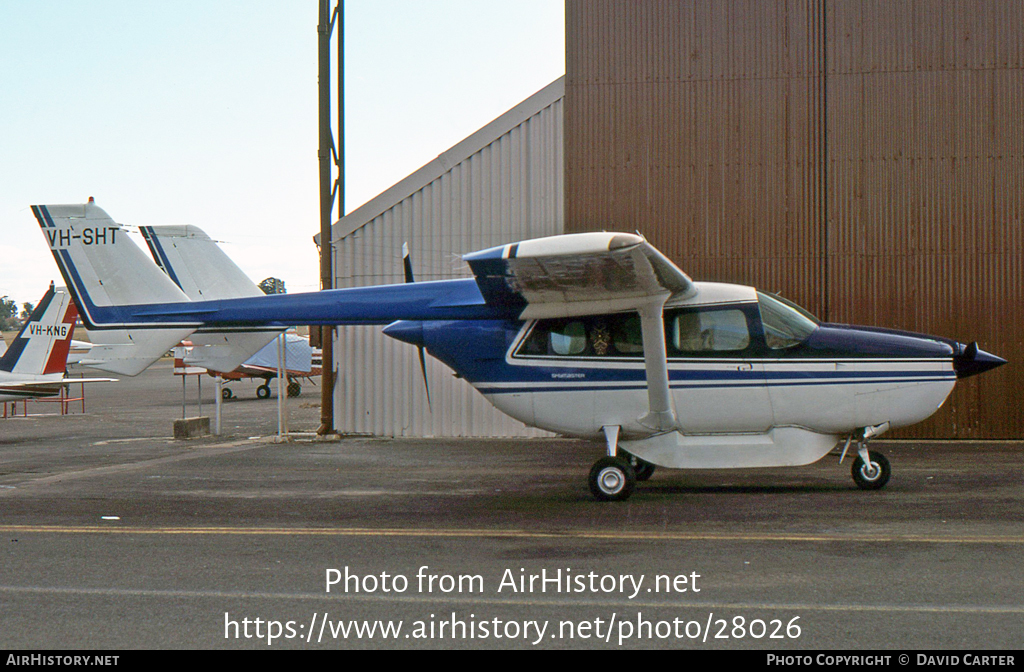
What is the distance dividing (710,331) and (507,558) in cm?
399

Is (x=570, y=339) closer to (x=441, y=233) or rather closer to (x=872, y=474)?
(x=872, y=474)

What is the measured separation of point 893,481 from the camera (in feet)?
34.2

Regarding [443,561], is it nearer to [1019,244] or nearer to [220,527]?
[220,527]

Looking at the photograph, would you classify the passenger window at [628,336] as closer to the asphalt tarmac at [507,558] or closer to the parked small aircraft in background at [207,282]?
the asphalt tarmac at [507,558]

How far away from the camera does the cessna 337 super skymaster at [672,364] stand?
926cm

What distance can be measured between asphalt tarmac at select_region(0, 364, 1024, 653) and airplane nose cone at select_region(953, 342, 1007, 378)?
1345 millimetres

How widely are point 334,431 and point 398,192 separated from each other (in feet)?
15.7

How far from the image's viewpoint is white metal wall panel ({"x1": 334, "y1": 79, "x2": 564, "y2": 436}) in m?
16.4

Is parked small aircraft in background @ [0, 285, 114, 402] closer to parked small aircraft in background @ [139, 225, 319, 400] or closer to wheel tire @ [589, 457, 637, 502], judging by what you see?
parked small aircraft in background @ [139, 225, 319, 400]

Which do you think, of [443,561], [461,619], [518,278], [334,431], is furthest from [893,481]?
[334,431]

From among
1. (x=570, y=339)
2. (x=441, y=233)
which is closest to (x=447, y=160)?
(x=441, y=233)

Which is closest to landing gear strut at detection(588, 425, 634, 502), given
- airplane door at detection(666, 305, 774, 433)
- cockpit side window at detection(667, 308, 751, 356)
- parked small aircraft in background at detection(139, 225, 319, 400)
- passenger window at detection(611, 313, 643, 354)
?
airplane door at detection(666, 305, 774, 433)

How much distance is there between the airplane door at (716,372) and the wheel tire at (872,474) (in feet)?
4.00
